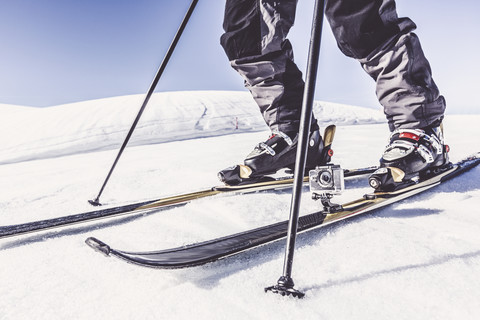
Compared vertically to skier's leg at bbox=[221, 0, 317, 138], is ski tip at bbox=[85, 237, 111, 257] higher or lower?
lower

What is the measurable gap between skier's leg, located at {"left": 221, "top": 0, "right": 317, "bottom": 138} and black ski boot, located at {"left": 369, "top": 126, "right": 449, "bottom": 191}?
476mm

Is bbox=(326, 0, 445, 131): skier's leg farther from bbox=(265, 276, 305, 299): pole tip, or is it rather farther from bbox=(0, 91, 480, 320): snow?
bbox=(265, 276, 305, 299): pole tip

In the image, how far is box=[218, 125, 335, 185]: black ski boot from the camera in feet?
5.05

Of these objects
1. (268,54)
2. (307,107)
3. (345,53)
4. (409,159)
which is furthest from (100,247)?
(345,53)

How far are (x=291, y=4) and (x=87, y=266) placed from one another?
165cm

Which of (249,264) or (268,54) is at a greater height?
(268,54)

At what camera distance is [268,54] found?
1.70 metres

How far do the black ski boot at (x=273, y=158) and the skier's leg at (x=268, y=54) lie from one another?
0.08 meters

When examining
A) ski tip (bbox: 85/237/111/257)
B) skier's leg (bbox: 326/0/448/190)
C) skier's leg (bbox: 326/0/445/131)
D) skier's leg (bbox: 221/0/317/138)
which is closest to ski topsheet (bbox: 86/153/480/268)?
ski tip (bbox: 85/237/111/257)

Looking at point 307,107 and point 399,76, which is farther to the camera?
point 399,76

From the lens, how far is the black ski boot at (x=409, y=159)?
3.98 ft

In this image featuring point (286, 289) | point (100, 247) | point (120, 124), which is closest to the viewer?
point (286, 289)

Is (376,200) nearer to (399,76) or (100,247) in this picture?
(399,76)

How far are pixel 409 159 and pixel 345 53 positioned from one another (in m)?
0.70
